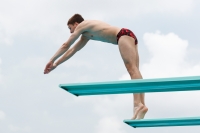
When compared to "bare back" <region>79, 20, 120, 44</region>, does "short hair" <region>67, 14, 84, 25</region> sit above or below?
above

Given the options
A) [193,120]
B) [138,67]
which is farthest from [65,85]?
[193,120]

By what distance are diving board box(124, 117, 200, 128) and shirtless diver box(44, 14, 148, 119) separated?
0.15 m

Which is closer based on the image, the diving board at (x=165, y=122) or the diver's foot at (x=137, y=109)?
the diver's foot at (x=137, y=109)

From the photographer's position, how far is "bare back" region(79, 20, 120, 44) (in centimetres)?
1109

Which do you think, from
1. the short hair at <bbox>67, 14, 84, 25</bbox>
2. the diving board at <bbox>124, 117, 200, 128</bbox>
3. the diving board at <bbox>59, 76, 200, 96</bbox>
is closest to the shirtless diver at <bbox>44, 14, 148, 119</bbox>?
the short hair at <bbox>67, 14, 84, 25</bbox>

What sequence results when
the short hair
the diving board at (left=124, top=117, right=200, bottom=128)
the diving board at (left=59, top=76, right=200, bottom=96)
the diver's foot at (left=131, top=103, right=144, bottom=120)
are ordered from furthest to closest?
the short hair, the diving board at (left=124, top=117, right=200, bottom=128), the diver's foot at (left=131, top=103, right=144, bottom=120), the diving board at (left=59, top=76, right=200, bottom=96)

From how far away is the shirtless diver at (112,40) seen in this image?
10.9m

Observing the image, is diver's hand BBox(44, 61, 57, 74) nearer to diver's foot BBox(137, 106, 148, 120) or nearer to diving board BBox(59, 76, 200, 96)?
diving board BBox(59, 76, 200, 96)

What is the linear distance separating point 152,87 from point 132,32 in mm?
1884

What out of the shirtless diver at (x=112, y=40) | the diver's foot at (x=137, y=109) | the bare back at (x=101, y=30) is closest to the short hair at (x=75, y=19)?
the shirtless diver at (x=112, y=40)

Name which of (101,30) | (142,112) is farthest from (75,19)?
(142,112)

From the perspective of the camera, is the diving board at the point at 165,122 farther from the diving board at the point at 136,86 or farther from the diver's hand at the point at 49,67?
the diver's hand at the point at 49,67

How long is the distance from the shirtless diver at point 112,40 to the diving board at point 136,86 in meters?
0.89

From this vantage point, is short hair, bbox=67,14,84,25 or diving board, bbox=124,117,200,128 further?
short hair, bbox=67,14,84,25
